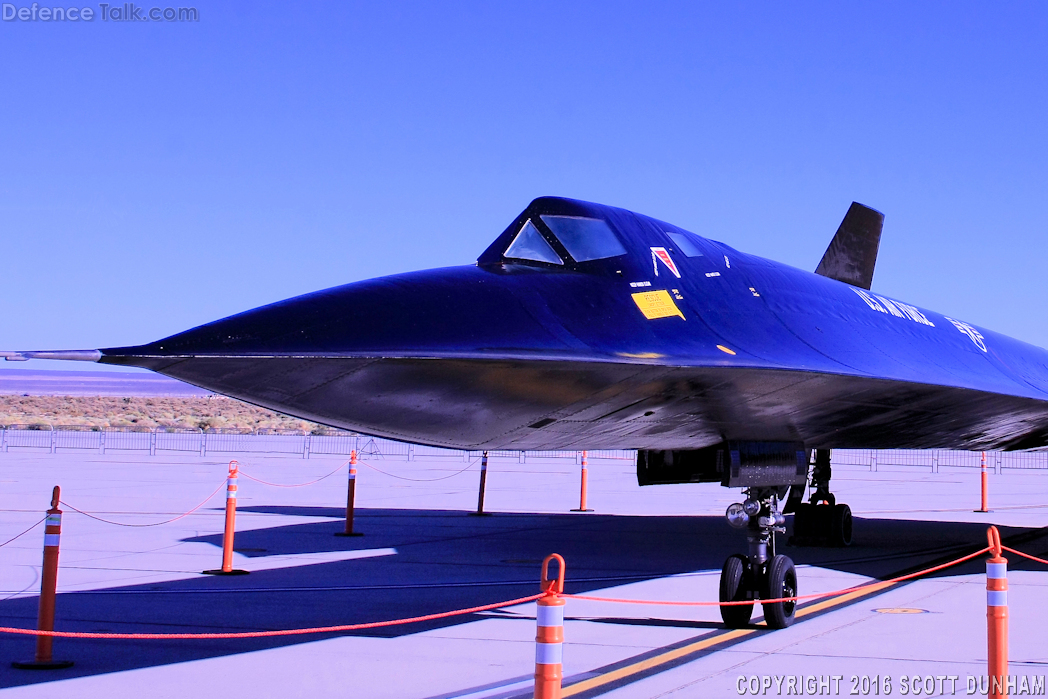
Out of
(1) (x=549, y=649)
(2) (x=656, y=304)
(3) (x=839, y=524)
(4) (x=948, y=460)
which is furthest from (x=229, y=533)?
(4) (x=948, y=460)

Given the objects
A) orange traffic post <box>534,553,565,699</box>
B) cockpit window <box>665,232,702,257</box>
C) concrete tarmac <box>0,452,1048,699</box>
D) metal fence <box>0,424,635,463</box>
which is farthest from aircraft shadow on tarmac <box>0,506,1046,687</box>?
metal fence <box>0,424,635,463</box>

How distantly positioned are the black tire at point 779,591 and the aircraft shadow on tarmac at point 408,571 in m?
0.53

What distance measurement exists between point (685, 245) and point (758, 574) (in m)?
2.52

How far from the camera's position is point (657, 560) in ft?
38.2

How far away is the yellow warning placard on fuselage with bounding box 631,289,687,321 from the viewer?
6676mm

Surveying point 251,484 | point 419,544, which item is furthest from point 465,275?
point 251,484

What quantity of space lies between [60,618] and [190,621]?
926mm

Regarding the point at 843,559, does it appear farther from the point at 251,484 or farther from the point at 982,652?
the point at 251,484

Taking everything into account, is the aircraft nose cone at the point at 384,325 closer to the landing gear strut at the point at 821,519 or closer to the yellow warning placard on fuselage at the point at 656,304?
the yellow warning placard on fuselage at the point at 656,304

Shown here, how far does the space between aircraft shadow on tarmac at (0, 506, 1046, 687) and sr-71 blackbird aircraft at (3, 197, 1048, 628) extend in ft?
4.84

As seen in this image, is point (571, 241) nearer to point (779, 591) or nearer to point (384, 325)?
point (384, 325)

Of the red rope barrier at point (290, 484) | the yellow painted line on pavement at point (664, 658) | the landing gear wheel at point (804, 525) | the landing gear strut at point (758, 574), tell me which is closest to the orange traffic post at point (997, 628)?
the yellow painted line on pavement at point (664, 658)

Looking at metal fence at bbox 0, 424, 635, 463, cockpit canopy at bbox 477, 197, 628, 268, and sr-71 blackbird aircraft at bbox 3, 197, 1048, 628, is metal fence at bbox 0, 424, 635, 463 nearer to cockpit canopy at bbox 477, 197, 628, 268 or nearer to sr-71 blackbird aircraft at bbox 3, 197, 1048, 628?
sr-71 blackbird aircraft at bbox 3, 197, 1048, 628

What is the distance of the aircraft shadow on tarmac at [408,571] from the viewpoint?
7006 millimetres
